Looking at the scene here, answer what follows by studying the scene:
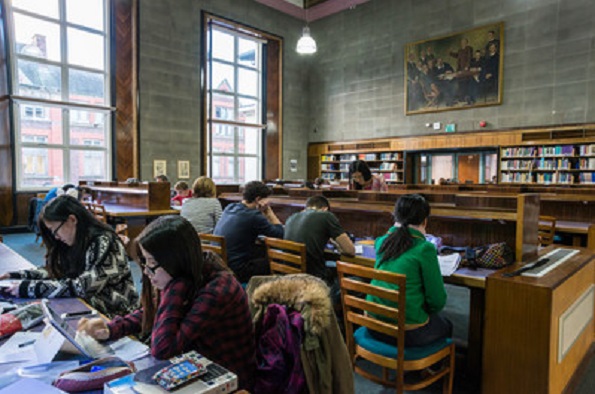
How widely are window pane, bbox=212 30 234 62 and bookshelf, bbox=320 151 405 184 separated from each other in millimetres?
4194

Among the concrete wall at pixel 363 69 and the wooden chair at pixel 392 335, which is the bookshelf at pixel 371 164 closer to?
the concrete wall at pixel 363 69

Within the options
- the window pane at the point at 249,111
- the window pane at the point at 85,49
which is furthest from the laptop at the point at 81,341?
the window pane at the point at 249,111

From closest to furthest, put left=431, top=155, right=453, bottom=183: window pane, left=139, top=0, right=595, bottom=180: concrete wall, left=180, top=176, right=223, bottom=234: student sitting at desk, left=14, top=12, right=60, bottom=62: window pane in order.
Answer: left=180, top=176, right=223, bottom=234: student sitting at desk < left=14, top=12, right=60, bottom=62: window pane < left=139, top=0, right=595, bottom=180: concrete wall < left=431, top=155, right=453, bottom=183: window pane

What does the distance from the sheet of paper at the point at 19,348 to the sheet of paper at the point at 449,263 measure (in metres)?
1.77

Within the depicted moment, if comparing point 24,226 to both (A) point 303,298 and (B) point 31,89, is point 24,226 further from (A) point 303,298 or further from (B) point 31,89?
(A) point 303,298

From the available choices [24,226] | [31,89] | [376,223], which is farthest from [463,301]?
[31,89]

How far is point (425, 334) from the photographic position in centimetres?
185

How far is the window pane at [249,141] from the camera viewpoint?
12039 millimetres

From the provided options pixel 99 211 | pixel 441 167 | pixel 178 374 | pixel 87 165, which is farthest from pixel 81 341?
pixel 441 167

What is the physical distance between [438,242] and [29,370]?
7.25ft

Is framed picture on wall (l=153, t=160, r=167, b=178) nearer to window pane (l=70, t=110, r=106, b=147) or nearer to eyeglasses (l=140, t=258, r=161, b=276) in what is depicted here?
window pane (l=70, t=110, r=106, b=147)

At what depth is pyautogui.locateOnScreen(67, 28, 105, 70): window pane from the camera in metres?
8.79

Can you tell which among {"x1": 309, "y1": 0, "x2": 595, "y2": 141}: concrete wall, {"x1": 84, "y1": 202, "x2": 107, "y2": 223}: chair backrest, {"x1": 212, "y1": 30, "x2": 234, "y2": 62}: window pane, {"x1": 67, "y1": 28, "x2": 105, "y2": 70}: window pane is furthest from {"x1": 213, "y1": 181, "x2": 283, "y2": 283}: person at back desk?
{"x1": 212, "y1": 30, "x2": 234, "y2": 62}: window pane

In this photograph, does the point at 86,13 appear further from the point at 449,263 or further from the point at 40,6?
the point at 449,263
